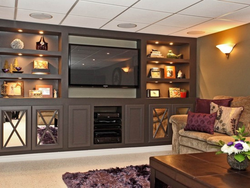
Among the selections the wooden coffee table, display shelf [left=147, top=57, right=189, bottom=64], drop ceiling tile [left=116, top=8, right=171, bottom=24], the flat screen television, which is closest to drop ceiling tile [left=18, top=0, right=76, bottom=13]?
drop ceiling tile [left=116, top=8, right=171, bottom=24]

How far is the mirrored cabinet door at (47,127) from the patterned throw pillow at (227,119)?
2.59 meters

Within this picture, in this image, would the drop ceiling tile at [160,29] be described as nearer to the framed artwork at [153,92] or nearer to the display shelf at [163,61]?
the display shelf at [163,61]

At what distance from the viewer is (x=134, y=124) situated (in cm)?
542

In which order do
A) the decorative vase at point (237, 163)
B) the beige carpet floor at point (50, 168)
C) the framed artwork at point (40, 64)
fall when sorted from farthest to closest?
the framed artwork at point (40, 64), the beige carpet floor at point (50, 168), the decorative vase at point (237, 163)

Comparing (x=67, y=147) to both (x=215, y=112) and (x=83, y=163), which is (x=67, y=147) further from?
(x=215, y=112)

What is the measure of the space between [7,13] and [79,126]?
2152 millimetres

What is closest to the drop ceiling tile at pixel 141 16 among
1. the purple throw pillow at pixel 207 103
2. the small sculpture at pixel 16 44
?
the purple throw pillow at pixel 207 103

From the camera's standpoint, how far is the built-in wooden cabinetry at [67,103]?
15.4ft

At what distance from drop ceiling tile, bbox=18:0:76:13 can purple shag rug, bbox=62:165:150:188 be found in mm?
2232

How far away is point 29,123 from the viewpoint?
185 inches

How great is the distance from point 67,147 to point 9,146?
3.07ft

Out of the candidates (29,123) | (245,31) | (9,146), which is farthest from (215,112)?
(9,146)

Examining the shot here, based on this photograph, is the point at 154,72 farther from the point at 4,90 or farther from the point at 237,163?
the point at 237,163

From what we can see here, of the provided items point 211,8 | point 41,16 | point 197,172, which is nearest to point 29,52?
point 41,16
